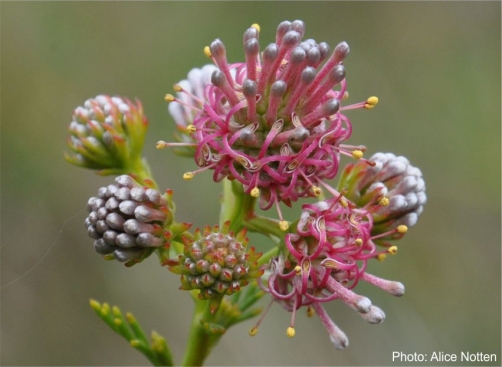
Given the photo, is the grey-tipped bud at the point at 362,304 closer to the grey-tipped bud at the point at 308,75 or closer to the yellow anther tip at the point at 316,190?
the yellow anther tip at the point at 316,190

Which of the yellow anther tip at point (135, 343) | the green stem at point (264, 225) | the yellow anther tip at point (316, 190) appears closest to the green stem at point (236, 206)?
the green stem at point (264, 225)

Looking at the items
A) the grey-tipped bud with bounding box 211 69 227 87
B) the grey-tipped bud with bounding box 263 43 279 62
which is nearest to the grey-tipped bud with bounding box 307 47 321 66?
the grey-tipped bud with bounding box 263 43 279 62

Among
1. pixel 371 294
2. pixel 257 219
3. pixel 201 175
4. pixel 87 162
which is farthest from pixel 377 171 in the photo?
pixel 201 175

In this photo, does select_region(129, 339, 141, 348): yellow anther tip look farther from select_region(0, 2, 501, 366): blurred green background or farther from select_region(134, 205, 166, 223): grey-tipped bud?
select_region(0, 2, 501, 366): blurred green background

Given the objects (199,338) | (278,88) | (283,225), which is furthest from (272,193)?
(199,338)

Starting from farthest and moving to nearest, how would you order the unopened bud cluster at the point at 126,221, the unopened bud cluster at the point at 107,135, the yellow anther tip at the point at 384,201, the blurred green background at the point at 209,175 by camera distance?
the blurred green background at the point at 209,175, the unopened bud cluster at the point at 107,135, the yellow anther tip at the point at 384,201, the unopened bud cluster at the point at 126,221

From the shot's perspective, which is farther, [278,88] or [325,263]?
[325,263]

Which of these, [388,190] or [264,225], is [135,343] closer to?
[264,225]

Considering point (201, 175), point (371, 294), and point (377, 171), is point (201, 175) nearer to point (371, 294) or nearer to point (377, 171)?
point (371, 294)
